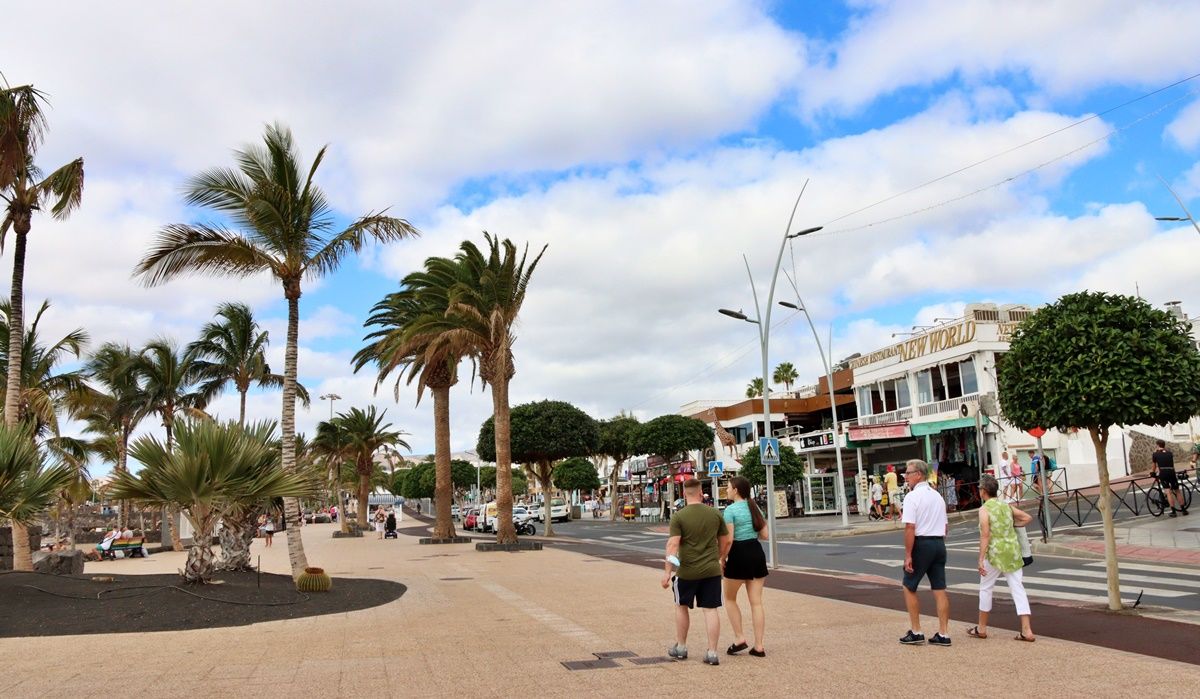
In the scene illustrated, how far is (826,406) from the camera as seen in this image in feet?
174

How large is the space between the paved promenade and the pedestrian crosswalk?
2.76 meters

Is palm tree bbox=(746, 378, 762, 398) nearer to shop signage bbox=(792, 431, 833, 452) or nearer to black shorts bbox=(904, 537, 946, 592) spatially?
shop signage bbox=(792, 431, 833, 452)

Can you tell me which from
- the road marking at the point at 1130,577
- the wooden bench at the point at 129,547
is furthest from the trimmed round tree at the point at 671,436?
the road marking at the point at 1130,577

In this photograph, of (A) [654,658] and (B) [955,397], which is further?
(B) [955,397]

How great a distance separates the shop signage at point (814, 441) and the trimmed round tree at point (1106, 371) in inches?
1313

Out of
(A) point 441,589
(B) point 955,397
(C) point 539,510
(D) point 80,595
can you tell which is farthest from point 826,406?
(D) point 80,595

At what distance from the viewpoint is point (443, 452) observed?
31.9m

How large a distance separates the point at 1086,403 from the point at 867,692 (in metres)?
5.02

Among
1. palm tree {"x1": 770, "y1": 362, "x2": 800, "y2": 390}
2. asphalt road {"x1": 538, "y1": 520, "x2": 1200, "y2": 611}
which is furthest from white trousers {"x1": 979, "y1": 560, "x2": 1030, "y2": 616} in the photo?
palm tree {"x1": 770, "y1": 362, "x2": 800, "y2": 390}

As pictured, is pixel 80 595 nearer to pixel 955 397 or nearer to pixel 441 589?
pixel 441 589

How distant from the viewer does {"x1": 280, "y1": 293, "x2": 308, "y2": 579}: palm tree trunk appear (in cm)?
1443

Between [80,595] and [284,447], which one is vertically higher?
[284,447]

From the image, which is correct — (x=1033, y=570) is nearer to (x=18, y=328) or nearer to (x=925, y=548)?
(x=925, y=548)

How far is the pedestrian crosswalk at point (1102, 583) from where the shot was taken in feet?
37.2
